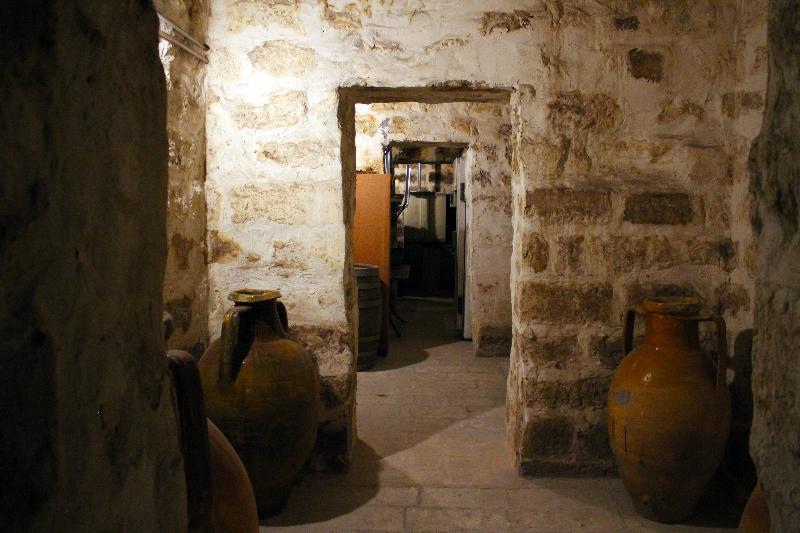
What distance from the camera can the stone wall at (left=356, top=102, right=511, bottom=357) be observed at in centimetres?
447

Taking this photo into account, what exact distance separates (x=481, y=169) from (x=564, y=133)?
7.41ft

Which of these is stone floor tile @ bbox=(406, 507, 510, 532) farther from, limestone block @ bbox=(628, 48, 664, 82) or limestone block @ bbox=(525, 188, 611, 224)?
limestone block @ bbox=(628, 48, 664, 82)

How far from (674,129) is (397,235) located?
5.64m

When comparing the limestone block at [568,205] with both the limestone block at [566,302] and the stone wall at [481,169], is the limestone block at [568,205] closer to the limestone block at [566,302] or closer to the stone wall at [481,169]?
the limestone block at [566,302]

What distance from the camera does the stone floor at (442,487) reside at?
2.01 metres

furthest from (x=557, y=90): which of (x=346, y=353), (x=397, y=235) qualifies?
(x=397, y=235)

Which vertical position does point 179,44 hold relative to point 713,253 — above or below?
above

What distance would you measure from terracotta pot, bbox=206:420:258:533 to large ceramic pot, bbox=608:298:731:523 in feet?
4.59

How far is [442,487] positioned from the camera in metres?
2.26

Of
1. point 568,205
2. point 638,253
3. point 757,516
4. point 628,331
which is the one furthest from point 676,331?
point 757,516

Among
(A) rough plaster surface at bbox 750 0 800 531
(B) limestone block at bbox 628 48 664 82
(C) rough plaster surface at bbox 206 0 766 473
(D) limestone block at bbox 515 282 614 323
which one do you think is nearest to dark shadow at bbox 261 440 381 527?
(C) rough plaster surface at bbox 206 0 766 473

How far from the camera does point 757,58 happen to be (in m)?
2.10

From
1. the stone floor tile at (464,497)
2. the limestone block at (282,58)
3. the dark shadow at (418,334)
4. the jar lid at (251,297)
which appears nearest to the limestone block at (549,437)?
the stone floor tile at (464,497)

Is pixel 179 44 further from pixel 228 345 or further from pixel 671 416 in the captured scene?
pixel 671 416
